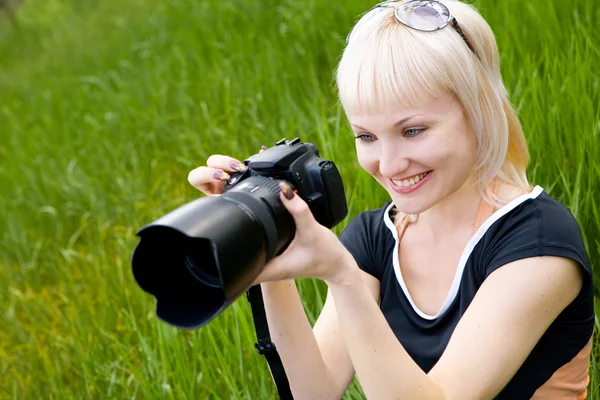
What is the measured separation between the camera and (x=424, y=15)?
156 cm

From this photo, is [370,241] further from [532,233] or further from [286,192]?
[286,192]

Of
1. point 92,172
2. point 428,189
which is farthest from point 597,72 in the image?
point 92,172

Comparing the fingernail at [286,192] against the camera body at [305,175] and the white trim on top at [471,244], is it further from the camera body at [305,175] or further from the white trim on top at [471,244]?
the white trim on top at [471,244]

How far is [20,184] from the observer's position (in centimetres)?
436

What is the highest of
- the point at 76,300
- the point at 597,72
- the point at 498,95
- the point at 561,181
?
the point at 498,95

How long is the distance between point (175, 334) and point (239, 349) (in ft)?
0.78

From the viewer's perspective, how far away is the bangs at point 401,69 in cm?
149

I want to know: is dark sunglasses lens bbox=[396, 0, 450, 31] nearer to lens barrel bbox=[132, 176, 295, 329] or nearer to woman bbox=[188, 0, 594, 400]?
woman bbox=[188, 0, 594, 400]

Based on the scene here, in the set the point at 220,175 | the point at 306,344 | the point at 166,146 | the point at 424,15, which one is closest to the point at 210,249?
the point at 220,175

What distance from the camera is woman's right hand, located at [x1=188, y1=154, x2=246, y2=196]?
148 cm

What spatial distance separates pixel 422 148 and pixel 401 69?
5.7 inches

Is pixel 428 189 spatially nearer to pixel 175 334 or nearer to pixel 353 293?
pixel 353 293

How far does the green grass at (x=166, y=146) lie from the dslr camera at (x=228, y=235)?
0.80m

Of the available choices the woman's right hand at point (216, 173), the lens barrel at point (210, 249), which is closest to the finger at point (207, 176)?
the woman's right hand at point (216, 173)
